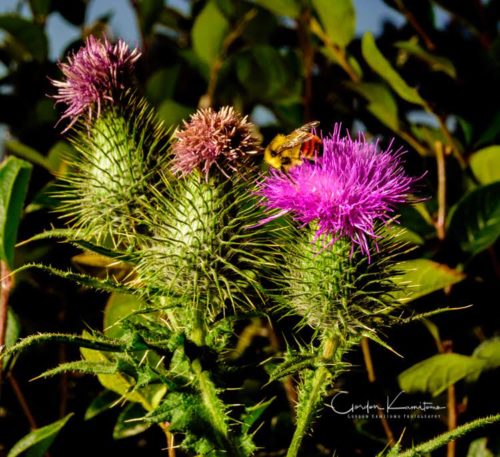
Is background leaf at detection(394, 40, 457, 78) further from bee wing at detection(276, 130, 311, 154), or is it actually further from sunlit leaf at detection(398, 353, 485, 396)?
sunlit leaf at detection(398, 353, 485, 396)

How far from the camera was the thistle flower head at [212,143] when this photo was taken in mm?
2227

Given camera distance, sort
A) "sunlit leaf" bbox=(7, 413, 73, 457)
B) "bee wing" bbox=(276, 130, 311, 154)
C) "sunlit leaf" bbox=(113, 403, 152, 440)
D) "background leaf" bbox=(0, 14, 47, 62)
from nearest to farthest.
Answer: "sunlit leaf" bbox=(7, 413, 73, 457) → "bee wing" bbox=(276, 130, 311, 154) → "sunlit leaf" bbox=(113, 403, 152, 440) → "background leaf" bbox=(0, 14, 47, 62)

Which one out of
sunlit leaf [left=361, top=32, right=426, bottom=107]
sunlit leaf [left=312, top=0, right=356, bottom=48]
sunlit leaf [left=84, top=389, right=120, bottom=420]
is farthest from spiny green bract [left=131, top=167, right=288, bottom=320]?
sunlit leaf [left=312, top=0, right=356, bottom=48]

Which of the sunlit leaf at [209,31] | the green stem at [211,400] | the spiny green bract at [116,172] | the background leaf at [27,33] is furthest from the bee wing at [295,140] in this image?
the background leaf at [27,33]

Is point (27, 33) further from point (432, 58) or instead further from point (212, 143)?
point (432, 58)

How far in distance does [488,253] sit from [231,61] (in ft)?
5.85

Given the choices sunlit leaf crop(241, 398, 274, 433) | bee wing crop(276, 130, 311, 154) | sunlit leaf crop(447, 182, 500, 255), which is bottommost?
sunlit leaf crop(241, 398, 274, 433)

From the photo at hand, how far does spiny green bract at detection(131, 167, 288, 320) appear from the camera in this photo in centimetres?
213

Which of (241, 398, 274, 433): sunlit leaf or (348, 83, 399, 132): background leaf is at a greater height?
(348, 83, 399, 132): background leaf

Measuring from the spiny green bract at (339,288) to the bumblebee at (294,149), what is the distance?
28 centimetres

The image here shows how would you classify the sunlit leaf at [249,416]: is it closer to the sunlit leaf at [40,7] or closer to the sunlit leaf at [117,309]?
the sunlit leaf at [117,309]

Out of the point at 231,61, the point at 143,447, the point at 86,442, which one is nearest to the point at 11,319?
the point at 86,442

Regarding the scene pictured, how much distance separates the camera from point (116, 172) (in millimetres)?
2422

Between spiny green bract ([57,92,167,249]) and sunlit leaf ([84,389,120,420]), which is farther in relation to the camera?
sunlit leaf ([84,389,120,420])
